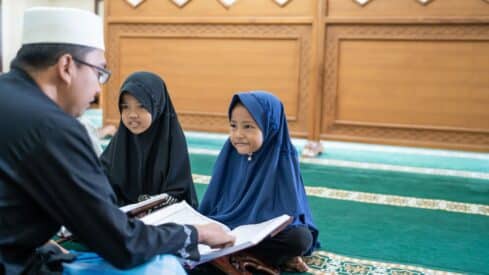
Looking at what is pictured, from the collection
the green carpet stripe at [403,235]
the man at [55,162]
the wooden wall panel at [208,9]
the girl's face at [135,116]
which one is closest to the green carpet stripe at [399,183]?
the green carpet stripe at [403,235]

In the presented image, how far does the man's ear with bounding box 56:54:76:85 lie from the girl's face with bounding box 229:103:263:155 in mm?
853

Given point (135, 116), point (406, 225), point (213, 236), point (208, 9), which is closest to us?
point (213, 236)

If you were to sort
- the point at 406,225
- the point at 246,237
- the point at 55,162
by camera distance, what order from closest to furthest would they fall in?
the point at 55,162
the point at 246,237
the point at 406,225

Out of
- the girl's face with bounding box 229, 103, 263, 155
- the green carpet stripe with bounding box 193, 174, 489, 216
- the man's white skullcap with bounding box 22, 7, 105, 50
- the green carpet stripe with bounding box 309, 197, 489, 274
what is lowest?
the green carpet stripe with bounding box 193, 174, 489, 216

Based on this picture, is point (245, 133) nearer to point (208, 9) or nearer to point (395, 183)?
point (395, 183)

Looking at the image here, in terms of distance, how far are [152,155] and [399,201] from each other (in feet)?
4.78

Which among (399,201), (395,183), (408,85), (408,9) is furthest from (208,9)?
(399,201)

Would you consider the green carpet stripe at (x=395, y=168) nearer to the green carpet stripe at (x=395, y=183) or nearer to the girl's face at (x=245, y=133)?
the green carpet stripe at (x=395, y=183)

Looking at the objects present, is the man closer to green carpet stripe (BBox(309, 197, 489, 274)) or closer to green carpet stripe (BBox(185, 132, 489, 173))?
green carpet stripe (BBox(309, 197, 489, 274))

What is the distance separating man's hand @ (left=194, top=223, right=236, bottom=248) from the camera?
1.29 meters

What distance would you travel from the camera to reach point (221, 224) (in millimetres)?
1661

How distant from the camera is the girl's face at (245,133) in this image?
6.22ft

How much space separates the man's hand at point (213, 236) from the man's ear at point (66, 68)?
1.51ft

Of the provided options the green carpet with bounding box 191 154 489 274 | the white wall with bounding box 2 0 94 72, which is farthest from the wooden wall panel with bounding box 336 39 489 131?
the white wall with bounding box 2 0 94 72
